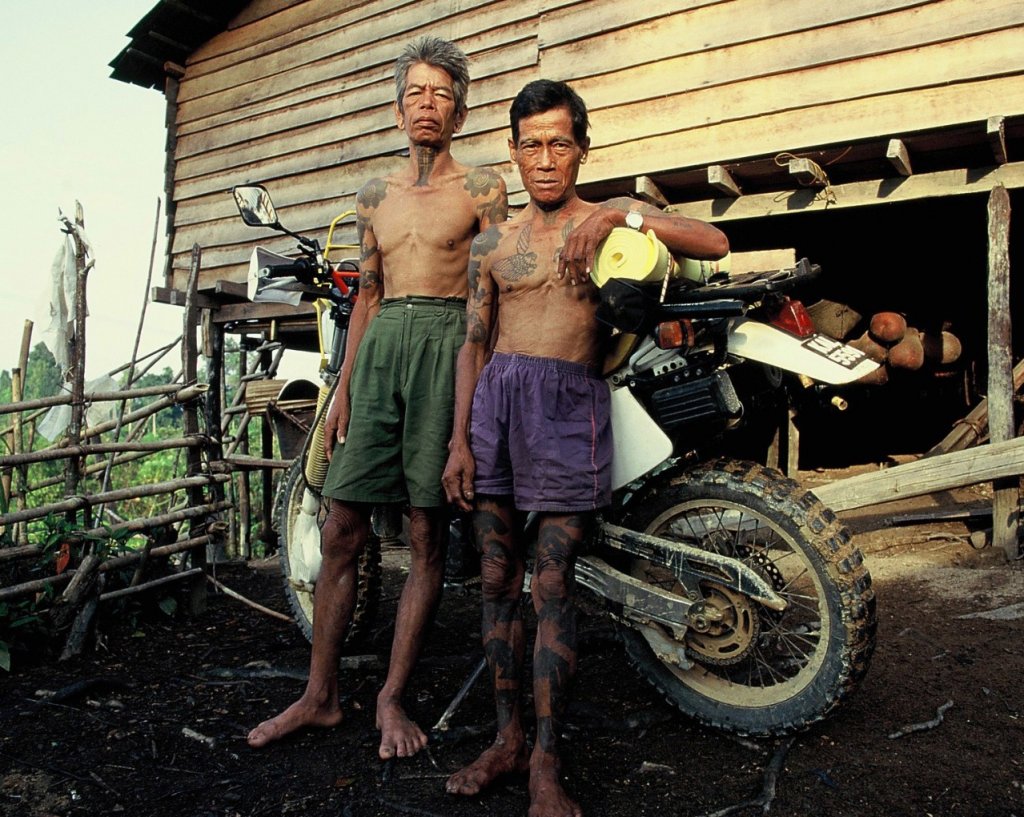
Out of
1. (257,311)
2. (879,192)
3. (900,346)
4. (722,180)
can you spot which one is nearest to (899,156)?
(879,192)

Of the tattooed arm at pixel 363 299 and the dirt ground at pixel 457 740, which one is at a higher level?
the tattooed arm at pixel 363 299

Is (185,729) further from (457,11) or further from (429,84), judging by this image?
(457,11)

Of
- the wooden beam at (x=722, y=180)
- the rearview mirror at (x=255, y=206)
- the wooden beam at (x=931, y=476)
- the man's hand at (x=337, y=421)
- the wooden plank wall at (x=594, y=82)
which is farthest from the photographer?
the wooden beam at (x=722, y=180)

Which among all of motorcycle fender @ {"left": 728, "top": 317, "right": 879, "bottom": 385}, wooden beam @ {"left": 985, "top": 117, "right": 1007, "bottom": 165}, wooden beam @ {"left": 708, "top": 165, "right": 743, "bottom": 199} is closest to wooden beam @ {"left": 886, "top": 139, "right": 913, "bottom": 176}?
wooden beam @ {"left": 985, "top": 117, "right": 1007, "bottom": 165}

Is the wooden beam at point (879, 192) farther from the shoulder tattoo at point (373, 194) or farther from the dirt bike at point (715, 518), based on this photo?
the shoulder tattoo at point (373, 194)

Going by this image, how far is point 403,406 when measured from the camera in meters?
2.71

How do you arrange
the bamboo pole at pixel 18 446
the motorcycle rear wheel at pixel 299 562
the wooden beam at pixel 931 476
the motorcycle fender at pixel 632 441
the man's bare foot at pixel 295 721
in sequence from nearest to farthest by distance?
the motorcycle fender at pixel 632 441 → the man's bare foot at pixel 295 721 → the motorcycle rear wheel at pixel 299 562 → the wooden beam at pixel 931 476 → the bamboo pole at pixel 18 446

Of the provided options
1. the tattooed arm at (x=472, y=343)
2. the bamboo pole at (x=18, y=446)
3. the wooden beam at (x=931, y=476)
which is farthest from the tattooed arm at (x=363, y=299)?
the bamboo pole at (x=18, y=446)

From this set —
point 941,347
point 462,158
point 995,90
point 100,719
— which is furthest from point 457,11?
point 100,719

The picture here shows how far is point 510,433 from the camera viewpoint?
232 centimetres

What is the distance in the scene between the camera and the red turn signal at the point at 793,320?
7.72 ft

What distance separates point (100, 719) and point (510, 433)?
180cm

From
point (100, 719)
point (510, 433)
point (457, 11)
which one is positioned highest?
point (457, 11)

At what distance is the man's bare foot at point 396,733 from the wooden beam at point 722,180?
4.39 meters
